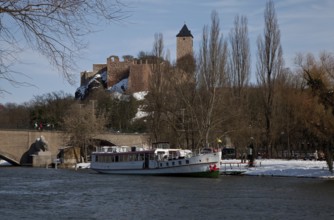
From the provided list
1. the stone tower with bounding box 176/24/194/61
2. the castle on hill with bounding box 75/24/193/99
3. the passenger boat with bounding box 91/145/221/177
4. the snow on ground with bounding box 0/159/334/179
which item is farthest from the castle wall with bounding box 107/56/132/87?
the snow on ground with bounding box 0/159/334/179

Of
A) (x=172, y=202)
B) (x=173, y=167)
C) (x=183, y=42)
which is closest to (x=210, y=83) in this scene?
(x=173, y=167)

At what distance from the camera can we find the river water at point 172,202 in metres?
20.8

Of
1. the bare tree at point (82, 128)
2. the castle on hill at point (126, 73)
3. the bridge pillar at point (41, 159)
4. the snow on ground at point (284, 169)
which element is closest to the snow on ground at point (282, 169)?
the snow on ground at point (284, 169)

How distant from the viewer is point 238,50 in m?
58.8

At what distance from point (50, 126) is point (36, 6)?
82.4 m

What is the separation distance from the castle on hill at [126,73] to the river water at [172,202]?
295 feet

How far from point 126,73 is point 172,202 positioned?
112410 mm

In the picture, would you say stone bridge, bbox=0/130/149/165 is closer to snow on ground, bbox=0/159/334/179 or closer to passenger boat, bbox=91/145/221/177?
passenger boat, bbox=91/145/221/177

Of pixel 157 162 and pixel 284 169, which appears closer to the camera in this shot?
pixel 284 169

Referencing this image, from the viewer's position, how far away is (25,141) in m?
71.9

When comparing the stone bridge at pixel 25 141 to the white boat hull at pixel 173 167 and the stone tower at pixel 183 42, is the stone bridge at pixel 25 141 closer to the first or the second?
the white boat hull at pixel 173 167

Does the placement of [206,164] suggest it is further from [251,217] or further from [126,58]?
[126,58]

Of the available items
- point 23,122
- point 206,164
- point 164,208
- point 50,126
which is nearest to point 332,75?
point 206,164

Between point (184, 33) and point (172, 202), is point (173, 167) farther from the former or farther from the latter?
point (184, 33)
